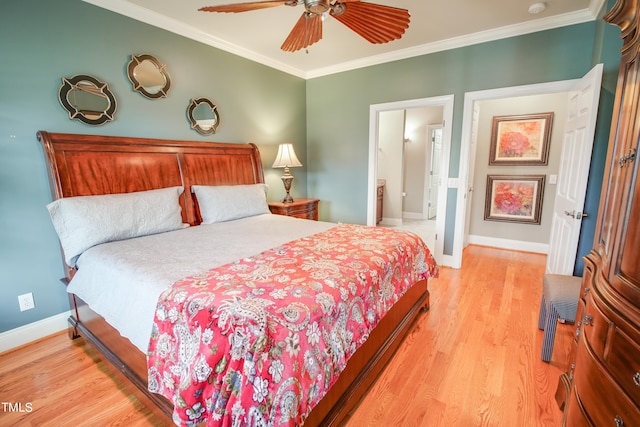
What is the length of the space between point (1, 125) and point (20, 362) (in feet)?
5.31

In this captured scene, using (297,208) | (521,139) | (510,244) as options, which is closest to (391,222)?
(510,244)

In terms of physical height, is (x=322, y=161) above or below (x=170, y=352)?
above

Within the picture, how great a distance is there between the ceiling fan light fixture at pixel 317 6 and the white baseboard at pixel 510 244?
408 centimetres

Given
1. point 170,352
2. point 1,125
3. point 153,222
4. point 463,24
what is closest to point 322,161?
point 463,24

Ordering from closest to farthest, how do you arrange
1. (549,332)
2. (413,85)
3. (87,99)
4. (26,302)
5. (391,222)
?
1. (549,332)
2. (26,302)
3. (87,99)
4. (413,85)
5. (391,222)

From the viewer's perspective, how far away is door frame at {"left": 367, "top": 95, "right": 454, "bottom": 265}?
11.2ft

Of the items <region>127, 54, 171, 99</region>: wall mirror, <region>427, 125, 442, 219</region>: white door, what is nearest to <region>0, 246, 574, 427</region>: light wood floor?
<region>127, 54, 171, 99</region>: wall mirror

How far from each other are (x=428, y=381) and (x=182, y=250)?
174 cm

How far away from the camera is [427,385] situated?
1726 mm

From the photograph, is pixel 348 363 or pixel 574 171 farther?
pixel 574 171

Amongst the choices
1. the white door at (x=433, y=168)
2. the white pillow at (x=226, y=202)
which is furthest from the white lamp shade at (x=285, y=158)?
the white door at (x=433, y=168)

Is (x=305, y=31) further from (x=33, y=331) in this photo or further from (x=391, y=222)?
(x=391, y=222)

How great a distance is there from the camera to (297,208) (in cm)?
384

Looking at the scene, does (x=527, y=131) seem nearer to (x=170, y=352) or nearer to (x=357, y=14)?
(x=357, y=14)
